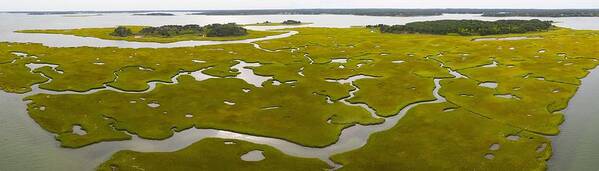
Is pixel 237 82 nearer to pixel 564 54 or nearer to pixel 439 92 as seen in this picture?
pixel 439 92

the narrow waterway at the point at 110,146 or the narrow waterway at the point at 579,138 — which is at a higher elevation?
the narrow waterway at the point at 110,146

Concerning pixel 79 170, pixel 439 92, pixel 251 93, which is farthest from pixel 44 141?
pixel 439 92

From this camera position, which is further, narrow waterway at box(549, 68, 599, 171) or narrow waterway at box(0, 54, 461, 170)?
narrow waterway at box(0, 54, 461, 170)

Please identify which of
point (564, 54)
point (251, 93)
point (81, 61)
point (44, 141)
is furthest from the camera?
point (564, 54)

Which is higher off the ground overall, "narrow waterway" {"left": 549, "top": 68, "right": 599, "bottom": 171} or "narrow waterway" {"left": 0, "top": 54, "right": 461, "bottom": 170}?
"narrow waterway" {"left": 0, "top": 54, "right": 461, "bottom": 170}

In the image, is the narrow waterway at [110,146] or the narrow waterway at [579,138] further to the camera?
the narrow waterway at [110,146]

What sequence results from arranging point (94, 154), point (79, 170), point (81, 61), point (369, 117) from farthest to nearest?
point (81, 61) → point (369, 117) → point (94, 154) → point (79, 170)

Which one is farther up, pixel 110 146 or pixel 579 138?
pixel 110 146

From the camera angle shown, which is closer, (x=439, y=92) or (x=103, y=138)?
(x=103, y=138)
